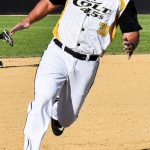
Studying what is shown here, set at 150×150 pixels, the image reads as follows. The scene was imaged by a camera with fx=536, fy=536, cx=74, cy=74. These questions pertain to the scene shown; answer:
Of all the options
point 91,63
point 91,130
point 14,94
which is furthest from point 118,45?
point 91,63

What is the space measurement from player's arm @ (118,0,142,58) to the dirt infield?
148cm

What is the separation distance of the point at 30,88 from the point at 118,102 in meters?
2.03

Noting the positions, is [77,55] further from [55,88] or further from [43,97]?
[43,97]

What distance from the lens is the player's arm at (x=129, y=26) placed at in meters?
5.19

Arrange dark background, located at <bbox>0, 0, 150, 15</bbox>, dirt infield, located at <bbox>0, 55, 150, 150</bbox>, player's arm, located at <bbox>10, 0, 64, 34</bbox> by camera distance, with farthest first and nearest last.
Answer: dark background, located at <bbox>0, 0, 150, 15</bbox> → dirt infield, located at <bbox>0, 55, 150, 150</bbox> → player's arm, located at <bbox>10, 0, 64, 34</bbox>

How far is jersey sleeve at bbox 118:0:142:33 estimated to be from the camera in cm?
518

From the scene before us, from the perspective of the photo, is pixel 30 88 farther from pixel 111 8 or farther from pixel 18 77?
pixel 111 8

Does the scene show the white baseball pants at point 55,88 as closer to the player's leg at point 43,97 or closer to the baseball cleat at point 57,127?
the player's leg at point 43,97

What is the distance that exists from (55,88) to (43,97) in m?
0.17

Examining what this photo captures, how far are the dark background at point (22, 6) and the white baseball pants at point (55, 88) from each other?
108 feet

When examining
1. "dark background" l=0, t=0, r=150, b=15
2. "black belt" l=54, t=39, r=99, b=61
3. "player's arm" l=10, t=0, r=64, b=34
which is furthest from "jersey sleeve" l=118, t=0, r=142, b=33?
"dark background" l=0, t=0, r=150, b=15

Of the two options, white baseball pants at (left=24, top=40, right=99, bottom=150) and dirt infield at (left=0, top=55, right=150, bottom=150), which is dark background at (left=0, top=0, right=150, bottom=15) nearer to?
dirt infield at (left=0, top=55, right=150, bottom=150)

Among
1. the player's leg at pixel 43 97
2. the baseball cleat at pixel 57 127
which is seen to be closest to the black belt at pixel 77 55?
the player's leg at pixel 43 97

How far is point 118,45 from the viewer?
17453 mm
